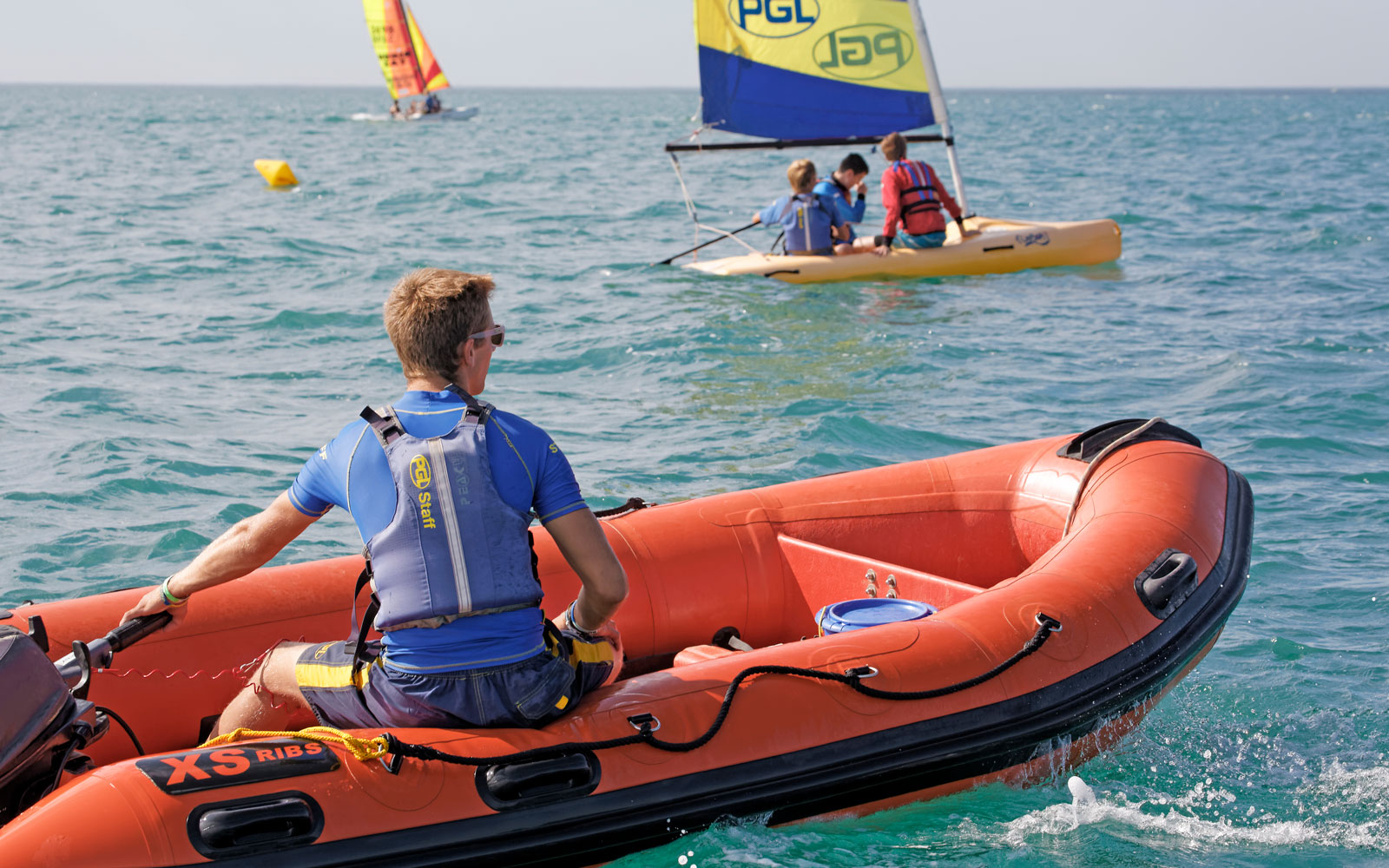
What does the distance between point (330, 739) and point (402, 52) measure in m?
45.1

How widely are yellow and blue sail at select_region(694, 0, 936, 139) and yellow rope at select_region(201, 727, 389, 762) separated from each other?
9.38 m

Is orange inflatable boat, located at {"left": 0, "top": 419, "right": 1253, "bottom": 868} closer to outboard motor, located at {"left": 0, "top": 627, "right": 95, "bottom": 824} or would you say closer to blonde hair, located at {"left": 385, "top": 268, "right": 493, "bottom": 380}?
outboard motor, located at {"left": 0, "top": 627, "right": 95, "bottom": 824}

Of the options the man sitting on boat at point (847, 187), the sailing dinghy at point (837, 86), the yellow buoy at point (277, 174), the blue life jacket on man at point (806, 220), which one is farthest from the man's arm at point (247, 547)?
the yellow buoy at point (277, 174)

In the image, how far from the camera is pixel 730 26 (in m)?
11.0

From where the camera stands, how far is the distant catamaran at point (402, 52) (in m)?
41.9

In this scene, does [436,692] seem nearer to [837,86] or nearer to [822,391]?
[822,391]

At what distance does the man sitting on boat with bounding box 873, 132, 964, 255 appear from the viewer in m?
10.1

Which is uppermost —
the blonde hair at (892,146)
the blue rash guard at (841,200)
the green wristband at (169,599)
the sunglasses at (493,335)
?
the blonde hair at (892,146)

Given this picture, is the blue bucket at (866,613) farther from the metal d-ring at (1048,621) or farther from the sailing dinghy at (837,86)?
the sailing dinghy at (837,86)

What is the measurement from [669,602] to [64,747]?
1.70 metres

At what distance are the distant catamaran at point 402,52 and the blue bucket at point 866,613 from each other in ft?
137

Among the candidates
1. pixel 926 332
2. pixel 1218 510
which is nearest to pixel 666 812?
pixel 1218 510

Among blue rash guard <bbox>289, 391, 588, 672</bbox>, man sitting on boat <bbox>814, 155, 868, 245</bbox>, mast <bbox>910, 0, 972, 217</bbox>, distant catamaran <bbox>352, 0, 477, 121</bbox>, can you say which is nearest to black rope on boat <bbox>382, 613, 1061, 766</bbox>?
blue rash guard <bbox>289, 391, 588, 672</bbox>

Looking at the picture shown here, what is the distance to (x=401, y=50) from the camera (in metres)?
44.2
